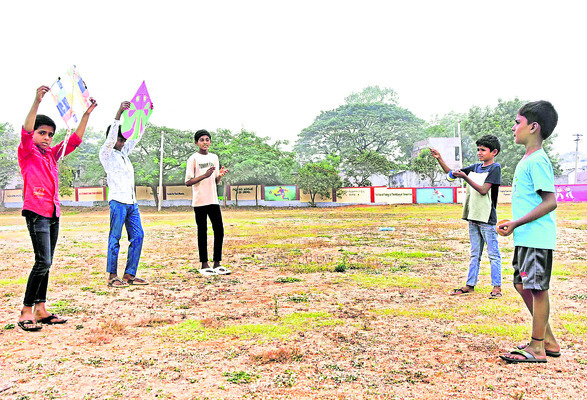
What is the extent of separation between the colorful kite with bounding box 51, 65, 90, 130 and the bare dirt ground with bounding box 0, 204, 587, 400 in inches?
73.4

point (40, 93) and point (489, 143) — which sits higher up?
point (40, 93)

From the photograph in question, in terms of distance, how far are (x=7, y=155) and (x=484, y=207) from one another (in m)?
43.2

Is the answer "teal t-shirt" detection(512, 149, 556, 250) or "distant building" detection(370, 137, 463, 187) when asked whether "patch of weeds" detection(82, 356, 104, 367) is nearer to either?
"teal t-shirt" detection(512, 149, 556, 250)

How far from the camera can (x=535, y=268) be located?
8.72ft

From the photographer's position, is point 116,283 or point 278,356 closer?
point 278,356

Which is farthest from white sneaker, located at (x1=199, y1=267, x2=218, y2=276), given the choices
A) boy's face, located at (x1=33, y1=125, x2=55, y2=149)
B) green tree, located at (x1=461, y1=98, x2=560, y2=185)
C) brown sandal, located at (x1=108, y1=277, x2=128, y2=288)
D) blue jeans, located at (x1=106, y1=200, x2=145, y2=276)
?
green tree, located at (x1=461, y1=98, x2=560, y2=185)

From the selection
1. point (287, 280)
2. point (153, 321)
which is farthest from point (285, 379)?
point (287, 280)

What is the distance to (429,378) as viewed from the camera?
2.29m

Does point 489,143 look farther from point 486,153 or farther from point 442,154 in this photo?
point 442,154

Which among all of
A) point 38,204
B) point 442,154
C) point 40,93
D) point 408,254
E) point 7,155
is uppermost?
point 7,155

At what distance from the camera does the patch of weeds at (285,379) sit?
7.35 ft

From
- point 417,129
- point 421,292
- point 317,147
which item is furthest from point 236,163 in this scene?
point 421,292

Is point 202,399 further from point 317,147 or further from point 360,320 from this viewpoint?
point 317,147

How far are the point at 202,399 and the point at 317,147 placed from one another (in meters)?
48.1
